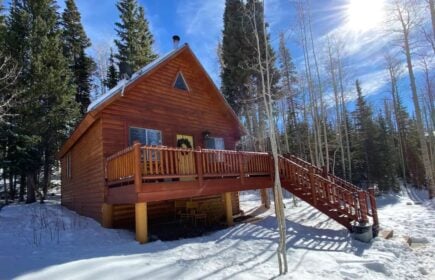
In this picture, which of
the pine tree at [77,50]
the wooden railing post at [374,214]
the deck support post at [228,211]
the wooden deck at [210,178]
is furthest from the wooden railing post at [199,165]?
the pine tree at [77,50]

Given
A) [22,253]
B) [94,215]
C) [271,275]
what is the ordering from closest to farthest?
1. [271,275]
2. [22,253]
3. [94,215]

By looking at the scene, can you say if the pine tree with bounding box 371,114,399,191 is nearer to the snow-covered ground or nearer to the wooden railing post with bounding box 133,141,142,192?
the snow-covered ground

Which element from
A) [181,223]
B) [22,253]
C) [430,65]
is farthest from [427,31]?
[22,253]

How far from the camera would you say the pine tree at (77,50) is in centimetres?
2341

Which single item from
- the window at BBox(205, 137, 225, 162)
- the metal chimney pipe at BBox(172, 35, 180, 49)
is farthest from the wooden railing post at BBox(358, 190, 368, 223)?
the metal chimney pipe at BBox(172, 35, 180, 49)

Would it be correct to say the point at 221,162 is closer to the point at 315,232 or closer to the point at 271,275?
the point at 315,232

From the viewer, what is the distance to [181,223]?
34.4 feet

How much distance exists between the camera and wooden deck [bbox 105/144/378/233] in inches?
292

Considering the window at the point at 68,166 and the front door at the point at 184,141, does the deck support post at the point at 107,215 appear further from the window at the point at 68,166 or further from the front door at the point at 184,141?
the window at the point at 68,166

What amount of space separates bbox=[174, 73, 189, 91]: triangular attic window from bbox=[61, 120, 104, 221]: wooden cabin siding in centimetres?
368

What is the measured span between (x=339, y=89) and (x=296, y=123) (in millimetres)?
5522

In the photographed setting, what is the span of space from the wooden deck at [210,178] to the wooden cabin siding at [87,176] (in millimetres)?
805

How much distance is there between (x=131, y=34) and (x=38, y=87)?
422 inches

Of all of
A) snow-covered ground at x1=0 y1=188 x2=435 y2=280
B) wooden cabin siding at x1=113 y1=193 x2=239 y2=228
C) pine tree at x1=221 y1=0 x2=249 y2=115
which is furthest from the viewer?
pine tree at x1=221 y1=0 x2=249 y2=115
